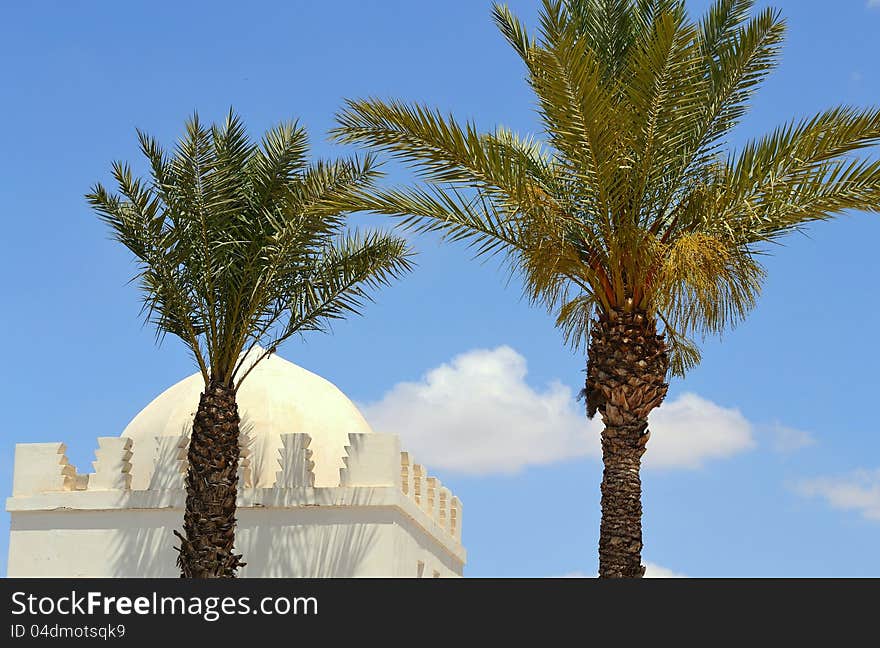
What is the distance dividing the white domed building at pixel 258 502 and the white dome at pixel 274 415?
0.02 m

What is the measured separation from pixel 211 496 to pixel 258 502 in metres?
2.04

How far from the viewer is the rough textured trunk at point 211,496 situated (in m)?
16.3

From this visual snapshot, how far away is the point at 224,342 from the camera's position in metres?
16.9

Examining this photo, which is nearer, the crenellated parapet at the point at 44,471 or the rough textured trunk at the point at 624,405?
the rough textured trunk at the point at 624,405

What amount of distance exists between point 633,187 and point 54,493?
32.8 feet

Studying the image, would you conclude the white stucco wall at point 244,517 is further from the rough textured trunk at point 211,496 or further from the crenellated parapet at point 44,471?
the rough textured trunk at point 211,496

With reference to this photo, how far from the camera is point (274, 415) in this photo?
65.7 ft

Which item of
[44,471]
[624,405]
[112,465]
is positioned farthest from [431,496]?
[624,405]

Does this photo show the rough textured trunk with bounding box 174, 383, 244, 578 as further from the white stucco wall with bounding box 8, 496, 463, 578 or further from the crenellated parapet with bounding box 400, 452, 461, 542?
the crenellated parapet with bounding box 400, 452, 461, 542

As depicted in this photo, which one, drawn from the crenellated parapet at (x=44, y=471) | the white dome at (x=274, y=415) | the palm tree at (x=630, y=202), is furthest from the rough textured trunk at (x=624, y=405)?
the crenellated parapet at (x=44, y=471)

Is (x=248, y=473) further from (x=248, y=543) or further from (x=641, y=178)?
(x=641, y=178)

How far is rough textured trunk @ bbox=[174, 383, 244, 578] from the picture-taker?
16328mm

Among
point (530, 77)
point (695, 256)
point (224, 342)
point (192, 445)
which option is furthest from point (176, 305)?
point (695, 256)
